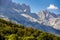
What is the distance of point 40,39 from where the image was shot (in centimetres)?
3662

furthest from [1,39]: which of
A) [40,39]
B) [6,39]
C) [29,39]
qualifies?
[40,39]

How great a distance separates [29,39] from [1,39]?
5263mm

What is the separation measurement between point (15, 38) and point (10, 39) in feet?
3.50

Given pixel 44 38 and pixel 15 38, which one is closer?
pixel 15 38

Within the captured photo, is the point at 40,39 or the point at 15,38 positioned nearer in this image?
the point at 15,38

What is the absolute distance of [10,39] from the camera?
114 feet

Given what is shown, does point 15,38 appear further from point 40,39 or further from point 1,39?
point 40,39

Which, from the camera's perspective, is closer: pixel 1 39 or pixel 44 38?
pixel 1 39

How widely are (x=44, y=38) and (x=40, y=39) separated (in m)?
1.25

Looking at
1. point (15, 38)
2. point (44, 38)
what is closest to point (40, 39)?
point (44, 38)

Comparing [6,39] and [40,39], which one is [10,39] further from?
[40,39]

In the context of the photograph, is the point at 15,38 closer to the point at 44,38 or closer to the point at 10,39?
the point at 10,39

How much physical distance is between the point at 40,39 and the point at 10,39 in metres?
6.02

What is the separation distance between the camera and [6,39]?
36.0 meters
